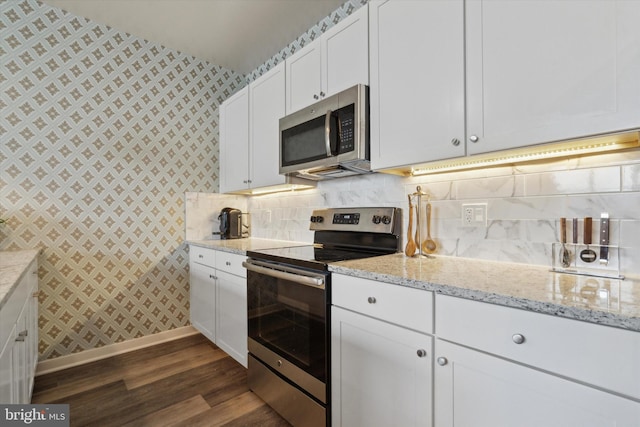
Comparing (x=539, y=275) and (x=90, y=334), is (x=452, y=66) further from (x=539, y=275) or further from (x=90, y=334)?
(x=90, y=334)

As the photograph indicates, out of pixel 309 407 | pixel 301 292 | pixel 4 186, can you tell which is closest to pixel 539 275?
pixel 301 292

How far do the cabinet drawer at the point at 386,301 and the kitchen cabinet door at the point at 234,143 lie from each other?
1.54 metres

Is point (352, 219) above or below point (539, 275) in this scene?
above

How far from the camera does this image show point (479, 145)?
46.6 inches

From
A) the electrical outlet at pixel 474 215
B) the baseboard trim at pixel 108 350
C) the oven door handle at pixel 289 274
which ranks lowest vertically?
the baseboard trim at pixel 108 350

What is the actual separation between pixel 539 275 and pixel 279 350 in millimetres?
1274

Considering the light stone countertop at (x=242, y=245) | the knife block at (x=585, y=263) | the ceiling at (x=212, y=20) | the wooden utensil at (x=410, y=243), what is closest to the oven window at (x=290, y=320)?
the light stone countertop at (x=242, y=245)

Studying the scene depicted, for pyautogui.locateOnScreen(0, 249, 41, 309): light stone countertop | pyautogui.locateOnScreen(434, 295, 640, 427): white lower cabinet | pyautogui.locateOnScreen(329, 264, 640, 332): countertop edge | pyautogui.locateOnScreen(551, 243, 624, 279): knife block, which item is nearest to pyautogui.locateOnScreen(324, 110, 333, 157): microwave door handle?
pyautogui.locateOnScreen(329, 264, 640, 332): countertop edge

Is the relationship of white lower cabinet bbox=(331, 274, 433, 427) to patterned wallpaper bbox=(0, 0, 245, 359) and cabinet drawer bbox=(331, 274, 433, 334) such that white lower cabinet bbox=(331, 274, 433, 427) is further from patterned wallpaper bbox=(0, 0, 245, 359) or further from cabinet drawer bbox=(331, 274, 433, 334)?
patterned wallpaper bbox=(0, 0, 245, 359)

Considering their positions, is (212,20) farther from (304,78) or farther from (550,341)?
(550,341)

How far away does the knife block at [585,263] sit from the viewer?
1100 mm

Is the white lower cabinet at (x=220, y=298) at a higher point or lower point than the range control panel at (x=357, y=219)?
lower

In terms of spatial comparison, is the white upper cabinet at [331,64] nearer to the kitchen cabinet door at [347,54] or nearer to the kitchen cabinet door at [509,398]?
the kitchen cabinet door at [347,54]

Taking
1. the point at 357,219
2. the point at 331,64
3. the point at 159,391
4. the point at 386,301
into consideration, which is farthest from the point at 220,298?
the point at 331,64
